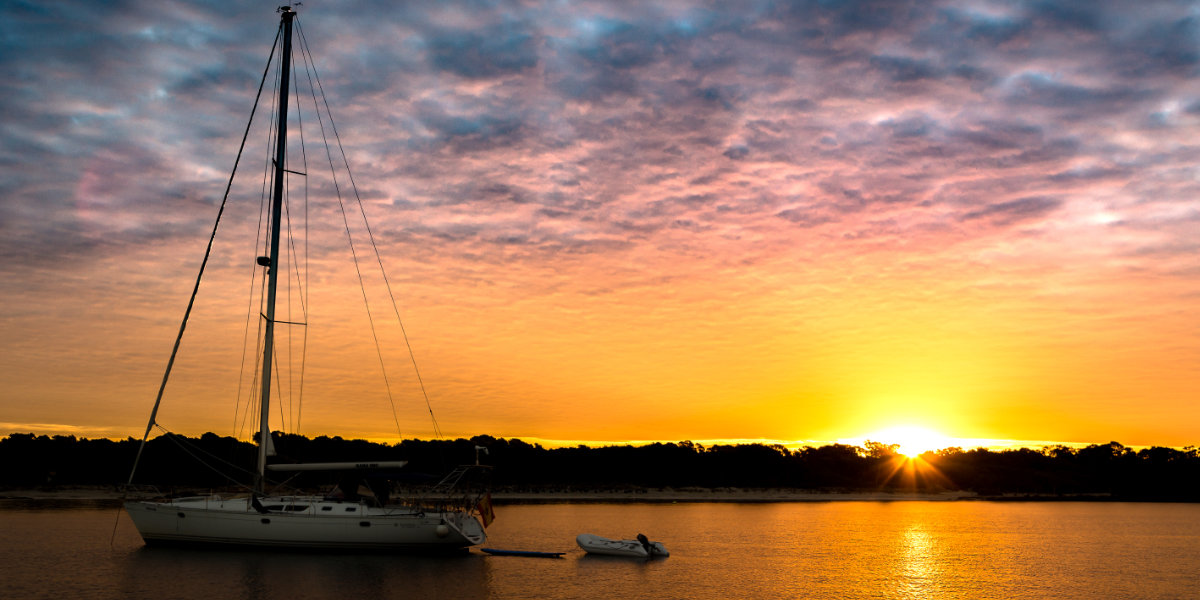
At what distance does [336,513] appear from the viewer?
149 ft

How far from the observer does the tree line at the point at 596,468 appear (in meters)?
121

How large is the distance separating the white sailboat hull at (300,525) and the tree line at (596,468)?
38.8 m

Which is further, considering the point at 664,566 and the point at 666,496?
the point at 666,496

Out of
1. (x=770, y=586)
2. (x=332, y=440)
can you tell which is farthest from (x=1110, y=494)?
(x=770, y=586)

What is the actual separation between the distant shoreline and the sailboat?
65.3 meters

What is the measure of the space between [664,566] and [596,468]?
106 meters

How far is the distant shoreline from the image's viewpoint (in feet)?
358

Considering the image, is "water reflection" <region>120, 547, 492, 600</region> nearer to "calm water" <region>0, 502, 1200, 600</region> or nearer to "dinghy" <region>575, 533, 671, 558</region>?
"calm water" <region>0, 502, 1200, 600</region>

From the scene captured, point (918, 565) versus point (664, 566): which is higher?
point (664, 566)

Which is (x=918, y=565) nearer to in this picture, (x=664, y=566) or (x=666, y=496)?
(x=664, y=566)

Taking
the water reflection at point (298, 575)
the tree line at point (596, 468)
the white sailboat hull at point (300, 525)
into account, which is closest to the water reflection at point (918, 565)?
the water reflection at point (298, 575)

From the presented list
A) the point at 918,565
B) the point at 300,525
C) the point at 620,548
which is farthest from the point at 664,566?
the point at 300,525

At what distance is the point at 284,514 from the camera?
1754 inches

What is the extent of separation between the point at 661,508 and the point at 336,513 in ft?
243
